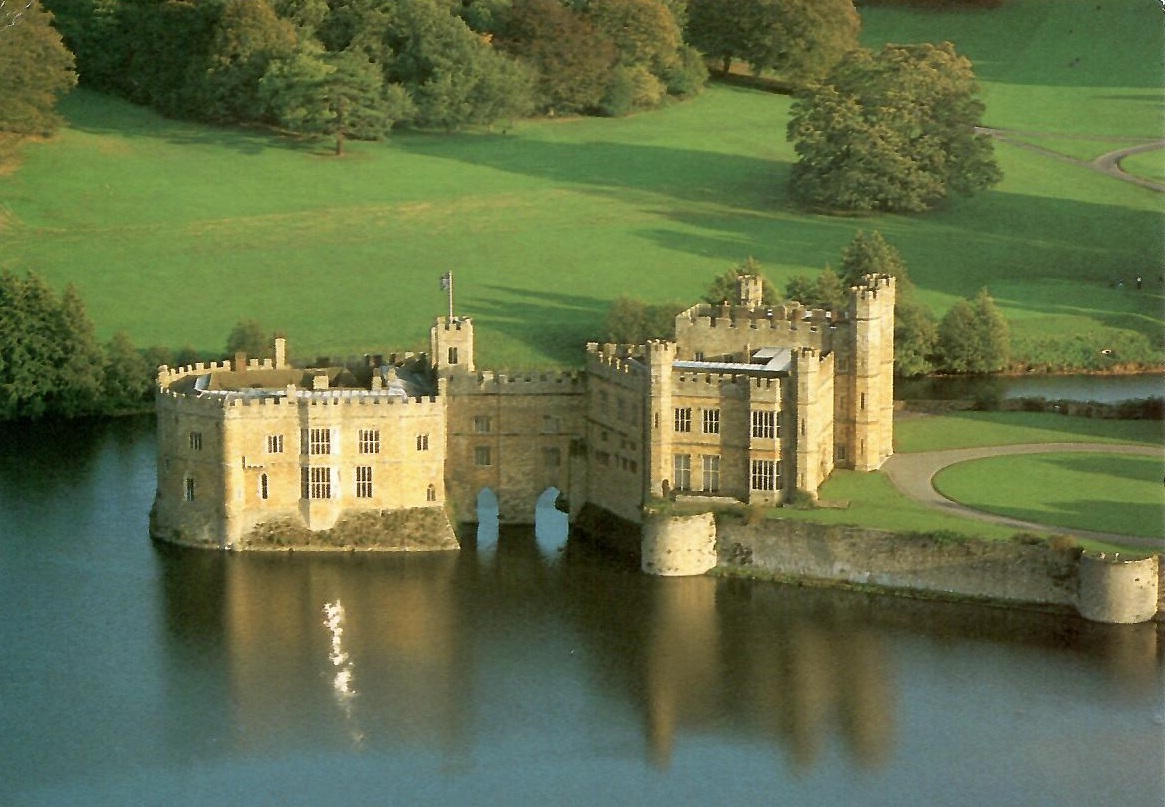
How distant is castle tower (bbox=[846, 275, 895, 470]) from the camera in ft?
428

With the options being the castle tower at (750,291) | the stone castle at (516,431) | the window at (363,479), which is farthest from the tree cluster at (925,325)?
the window at (363,479)

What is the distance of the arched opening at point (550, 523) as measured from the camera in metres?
128

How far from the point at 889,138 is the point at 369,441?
69162mm

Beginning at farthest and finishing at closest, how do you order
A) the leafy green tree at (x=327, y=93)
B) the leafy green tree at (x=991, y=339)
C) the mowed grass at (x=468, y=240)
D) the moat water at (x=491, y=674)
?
1. the leafy green tree at (x=327, y=93)
2. the mowed grass at (x=468, y=240)
3. the leafy green tree at (x=991, y=339)
4. the moat water at (x=491, y=674)

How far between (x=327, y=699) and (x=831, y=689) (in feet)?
56.9

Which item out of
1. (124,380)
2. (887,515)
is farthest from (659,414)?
(124,380)

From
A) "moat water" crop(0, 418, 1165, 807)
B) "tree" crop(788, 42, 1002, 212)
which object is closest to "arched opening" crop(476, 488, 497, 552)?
"moat water" crop(0, 418, 1165, 807)

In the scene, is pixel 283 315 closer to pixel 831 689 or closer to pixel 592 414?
pixel 592 414

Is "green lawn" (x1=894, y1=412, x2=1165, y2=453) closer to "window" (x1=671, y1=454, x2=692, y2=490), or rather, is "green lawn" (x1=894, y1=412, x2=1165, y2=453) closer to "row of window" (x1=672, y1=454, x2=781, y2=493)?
"row of window" (x1=672, y1=454, x2=781, y2=493)

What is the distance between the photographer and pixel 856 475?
130 m

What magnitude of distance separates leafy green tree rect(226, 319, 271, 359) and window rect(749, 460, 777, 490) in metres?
40.3

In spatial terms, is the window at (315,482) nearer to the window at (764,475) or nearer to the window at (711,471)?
the window at (711,471)

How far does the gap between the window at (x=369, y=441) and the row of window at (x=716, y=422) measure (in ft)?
37.9

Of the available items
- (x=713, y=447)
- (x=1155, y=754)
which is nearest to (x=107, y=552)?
(x=713, y=447)
